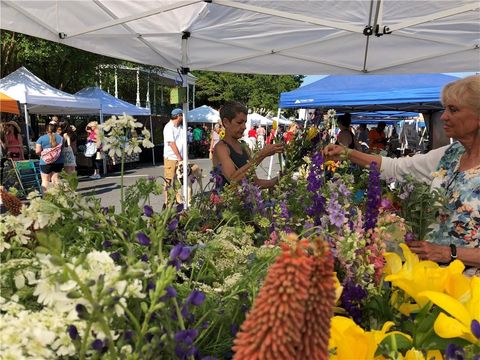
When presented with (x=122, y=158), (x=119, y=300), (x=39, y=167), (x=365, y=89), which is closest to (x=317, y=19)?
(x=122, y=158)

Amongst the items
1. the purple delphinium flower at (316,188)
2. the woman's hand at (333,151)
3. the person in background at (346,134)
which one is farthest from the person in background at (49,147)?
the purple delphinium flower at (316,188)

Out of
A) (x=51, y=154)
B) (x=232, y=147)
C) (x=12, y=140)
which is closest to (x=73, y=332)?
(x=232, y=147)

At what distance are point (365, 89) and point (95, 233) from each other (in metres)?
7.19

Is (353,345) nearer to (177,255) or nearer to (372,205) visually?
(177,255)

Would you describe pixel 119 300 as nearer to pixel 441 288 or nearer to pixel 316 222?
pixel 441 288

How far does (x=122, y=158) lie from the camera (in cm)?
158

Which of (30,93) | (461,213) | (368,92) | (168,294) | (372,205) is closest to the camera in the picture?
(168,294)

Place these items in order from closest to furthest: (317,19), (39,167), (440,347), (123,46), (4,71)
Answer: (440,347)
(317,19)
(123,46)
(39,167)
(4,71)

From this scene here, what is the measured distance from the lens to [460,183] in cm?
201

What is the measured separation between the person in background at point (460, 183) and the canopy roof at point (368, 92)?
5.14 meters

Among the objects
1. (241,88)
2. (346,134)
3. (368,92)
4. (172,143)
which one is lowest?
(172,143)

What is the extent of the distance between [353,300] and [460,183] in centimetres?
102

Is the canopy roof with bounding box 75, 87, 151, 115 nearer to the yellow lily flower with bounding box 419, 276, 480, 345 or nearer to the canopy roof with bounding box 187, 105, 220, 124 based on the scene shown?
the canopy roof with bounding box 187, 105, 220, 124

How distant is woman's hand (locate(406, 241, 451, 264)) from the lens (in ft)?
5.73
